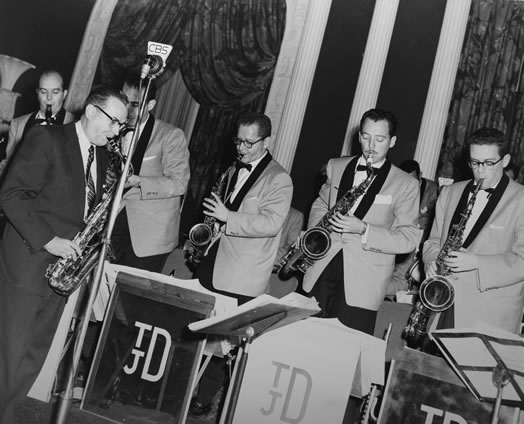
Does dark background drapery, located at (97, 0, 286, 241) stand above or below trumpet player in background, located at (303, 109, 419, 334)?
above

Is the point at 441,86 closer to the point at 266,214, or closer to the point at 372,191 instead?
the point at 372,191

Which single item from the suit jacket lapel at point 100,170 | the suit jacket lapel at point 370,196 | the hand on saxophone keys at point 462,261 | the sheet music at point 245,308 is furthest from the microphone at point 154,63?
the hand on saxophone keys at point 462,261

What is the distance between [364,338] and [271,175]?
58.3 inches

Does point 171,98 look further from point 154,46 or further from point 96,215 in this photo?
point 154,46

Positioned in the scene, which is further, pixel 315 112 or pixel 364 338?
pixel 315 112

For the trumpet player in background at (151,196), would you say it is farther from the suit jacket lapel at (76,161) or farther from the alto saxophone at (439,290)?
the alto saxophone at (439,290)

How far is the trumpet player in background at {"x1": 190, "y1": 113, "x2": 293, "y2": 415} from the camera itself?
419 cm

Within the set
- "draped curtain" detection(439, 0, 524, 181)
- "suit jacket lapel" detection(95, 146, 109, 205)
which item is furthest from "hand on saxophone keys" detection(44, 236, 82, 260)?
"draped curtain" detection(439, 0, 524, 181)

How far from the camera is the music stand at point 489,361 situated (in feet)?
9.73

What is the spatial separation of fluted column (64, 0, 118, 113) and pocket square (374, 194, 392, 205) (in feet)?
19.5

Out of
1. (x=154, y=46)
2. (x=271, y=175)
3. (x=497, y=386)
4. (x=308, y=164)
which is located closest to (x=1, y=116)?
(x=308, y=164)

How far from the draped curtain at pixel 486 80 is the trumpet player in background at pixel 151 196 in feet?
14.7

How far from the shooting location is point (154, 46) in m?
2.89

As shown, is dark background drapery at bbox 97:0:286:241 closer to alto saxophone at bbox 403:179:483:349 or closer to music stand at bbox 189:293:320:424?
alto saxophone at bbox 403:179:483:349
